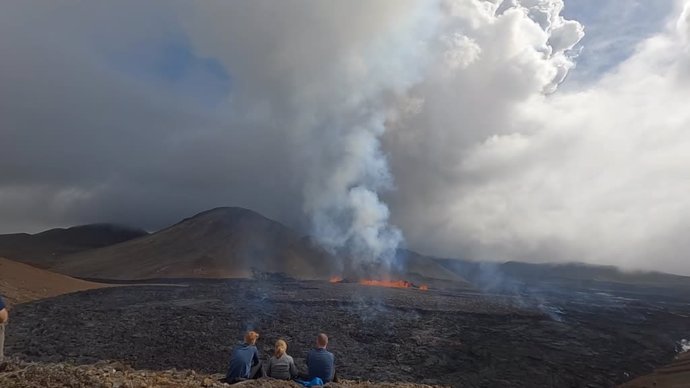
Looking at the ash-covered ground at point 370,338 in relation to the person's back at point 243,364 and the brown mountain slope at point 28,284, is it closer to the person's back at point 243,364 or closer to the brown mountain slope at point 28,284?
the brown mountain slope at point 28,284

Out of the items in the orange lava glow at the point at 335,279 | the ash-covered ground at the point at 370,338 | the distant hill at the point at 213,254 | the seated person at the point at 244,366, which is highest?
the distant hill at the point at 213,254

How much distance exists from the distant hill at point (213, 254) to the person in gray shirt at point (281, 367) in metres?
85.3

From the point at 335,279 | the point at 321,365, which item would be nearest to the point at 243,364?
the point at 321,365

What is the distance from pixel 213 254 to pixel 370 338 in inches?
3396

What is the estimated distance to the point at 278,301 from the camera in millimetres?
37781

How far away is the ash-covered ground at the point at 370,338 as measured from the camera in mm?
19406

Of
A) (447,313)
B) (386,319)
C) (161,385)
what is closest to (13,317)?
(386,319)

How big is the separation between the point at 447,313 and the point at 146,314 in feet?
63.7

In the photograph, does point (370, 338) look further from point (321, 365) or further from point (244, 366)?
point (244, 366)

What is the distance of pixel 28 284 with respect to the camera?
4412cm

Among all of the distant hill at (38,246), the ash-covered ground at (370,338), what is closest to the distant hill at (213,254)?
the distant hill at (38,246)

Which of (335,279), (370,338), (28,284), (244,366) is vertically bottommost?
(370,338)

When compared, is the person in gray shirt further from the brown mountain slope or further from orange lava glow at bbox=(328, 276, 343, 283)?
orange lava glow at bbox=(328, 276, 343, 283)

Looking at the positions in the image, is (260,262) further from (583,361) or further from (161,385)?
(161,385)
